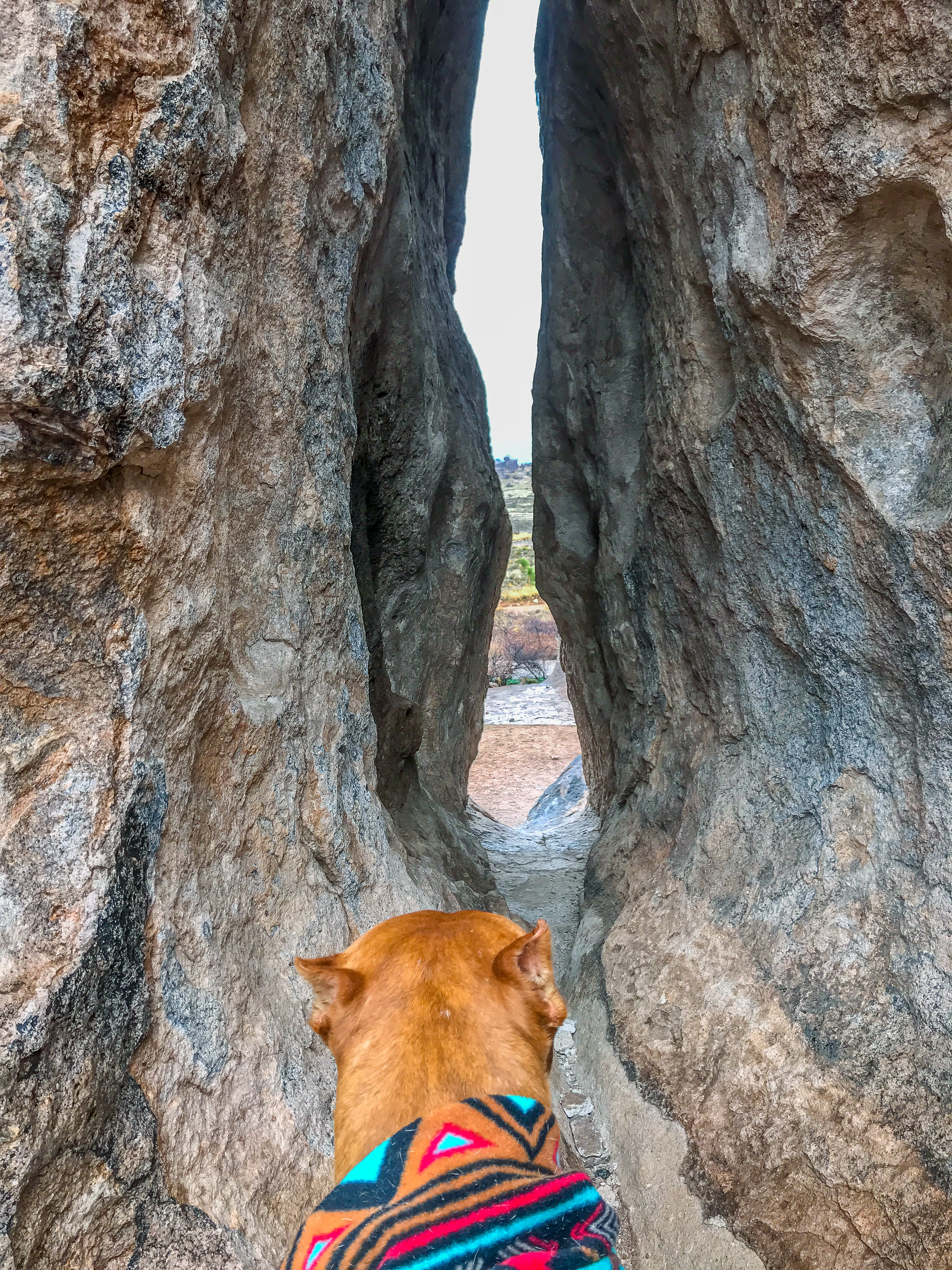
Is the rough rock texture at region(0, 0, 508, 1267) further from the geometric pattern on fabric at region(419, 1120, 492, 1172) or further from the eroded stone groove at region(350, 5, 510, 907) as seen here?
the eroded stone groove at region(350, 5, 510, 907)

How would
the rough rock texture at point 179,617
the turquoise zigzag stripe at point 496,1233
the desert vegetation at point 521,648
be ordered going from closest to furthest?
the turquoise zigzag stripe at point 496,1233 → the rough rock texture at point 179,617 → the desert vegetation at point 521,648

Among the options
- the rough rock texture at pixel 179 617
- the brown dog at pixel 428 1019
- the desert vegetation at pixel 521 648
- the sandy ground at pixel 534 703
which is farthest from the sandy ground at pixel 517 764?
the brown dog at pixel 428 1019

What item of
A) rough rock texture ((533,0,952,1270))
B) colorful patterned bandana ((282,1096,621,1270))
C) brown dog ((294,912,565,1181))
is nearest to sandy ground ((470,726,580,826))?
rough rock texture ((533,0,952,1270))

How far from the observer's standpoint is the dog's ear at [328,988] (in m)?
1.67

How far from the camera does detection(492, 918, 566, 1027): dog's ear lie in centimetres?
166

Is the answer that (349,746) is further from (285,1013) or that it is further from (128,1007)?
(128,1007)

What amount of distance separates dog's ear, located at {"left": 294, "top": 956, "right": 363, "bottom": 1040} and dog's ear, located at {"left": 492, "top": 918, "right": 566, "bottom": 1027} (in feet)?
1.04

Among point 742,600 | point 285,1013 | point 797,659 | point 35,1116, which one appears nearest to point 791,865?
point 797,659

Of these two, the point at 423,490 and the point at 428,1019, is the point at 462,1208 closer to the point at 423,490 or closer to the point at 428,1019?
the point at 428,1019

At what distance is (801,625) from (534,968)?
2.36 m

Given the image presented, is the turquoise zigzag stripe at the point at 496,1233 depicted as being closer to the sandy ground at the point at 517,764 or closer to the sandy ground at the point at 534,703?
the sandy ground at the point at 517,764

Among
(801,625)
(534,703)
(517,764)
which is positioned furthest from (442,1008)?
(534,703)

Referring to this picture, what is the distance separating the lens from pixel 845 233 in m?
2.87

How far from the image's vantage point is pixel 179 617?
7.92ft
